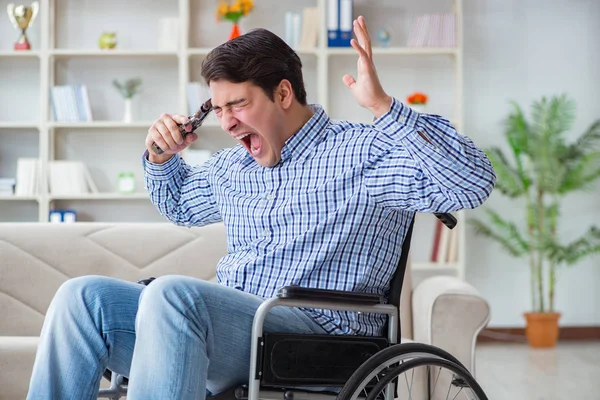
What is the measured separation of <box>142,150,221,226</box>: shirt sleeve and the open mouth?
0.22 m

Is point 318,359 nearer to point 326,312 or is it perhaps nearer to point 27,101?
point 326,312

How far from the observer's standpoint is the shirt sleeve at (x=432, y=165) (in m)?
1.51

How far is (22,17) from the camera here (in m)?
5.07

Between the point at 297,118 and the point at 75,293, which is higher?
the point at 297,118

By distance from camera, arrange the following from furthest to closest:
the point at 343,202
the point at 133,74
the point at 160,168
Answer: the point at 133,74, the point at 160,168, the point at 343,202

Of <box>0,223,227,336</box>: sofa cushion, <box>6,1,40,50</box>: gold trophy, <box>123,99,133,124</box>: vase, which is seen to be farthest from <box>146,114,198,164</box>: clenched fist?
<box>6,1,40,50</box>: gold trophy

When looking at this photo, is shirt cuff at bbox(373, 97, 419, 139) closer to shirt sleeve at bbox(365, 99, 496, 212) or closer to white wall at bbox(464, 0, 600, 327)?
shirt sleeve at bbox(365, 99, 496, 212)

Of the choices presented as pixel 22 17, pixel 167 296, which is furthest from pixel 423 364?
pixel 22 17

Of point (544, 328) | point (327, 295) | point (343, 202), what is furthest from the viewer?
point (544, 328)

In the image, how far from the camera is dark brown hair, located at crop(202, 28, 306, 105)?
1.68m

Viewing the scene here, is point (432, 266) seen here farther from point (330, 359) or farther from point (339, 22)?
point (330, 359)

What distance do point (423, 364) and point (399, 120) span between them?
446mm

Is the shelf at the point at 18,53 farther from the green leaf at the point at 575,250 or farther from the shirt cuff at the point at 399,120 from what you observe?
the shirt cuff at the point at 399,120

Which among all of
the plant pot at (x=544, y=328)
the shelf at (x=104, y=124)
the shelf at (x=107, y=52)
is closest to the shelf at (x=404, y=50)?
the shelf at (x=107, y=52)
